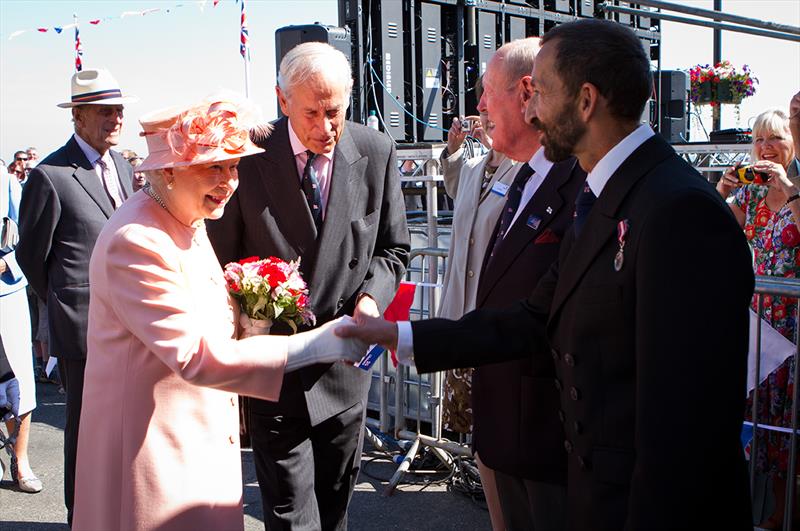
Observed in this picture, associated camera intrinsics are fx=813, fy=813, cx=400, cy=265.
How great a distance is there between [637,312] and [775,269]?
3038 millimetres

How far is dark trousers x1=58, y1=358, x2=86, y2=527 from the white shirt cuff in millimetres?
2424

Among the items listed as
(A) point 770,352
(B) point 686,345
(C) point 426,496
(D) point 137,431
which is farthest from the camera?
(C) point 426,496

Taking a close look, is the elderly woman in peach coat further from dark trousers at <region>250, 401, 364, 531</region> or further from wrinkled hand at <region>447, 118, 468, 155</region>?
wrinkled hand at <region>447, 118, 468, 155</region>

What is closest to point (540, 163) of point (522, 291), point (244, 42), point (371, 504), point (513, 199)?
point (513, 199)

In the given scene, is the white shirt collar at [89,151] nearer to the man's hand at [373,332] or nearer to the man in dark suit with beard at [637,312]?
the man's hand at [373,332]

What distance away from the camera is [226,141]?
2494mm

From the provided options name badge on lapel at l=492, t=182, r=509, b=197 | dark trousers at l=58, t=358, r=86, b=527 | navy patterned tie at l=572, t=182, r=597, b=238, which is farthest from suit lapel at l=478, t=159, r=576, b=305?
dark trousers at l=58, t=358, r=86, b=527

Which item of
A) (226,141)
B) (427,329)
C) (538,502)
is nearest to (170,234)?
(226,141)

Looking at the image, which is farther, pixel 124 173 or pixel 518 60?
pixel 124 173

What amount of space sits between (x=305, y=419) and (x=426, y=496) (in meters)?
1.93

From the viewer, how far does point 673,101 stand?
1895 centimetres

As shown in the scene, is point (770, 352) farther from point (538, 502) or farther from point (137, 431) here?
point (137, 431)

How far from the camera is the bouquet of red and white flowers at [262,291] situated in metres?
2.74

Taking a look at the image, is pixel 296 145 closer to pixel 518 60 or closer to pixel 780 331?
pixel 518 60
